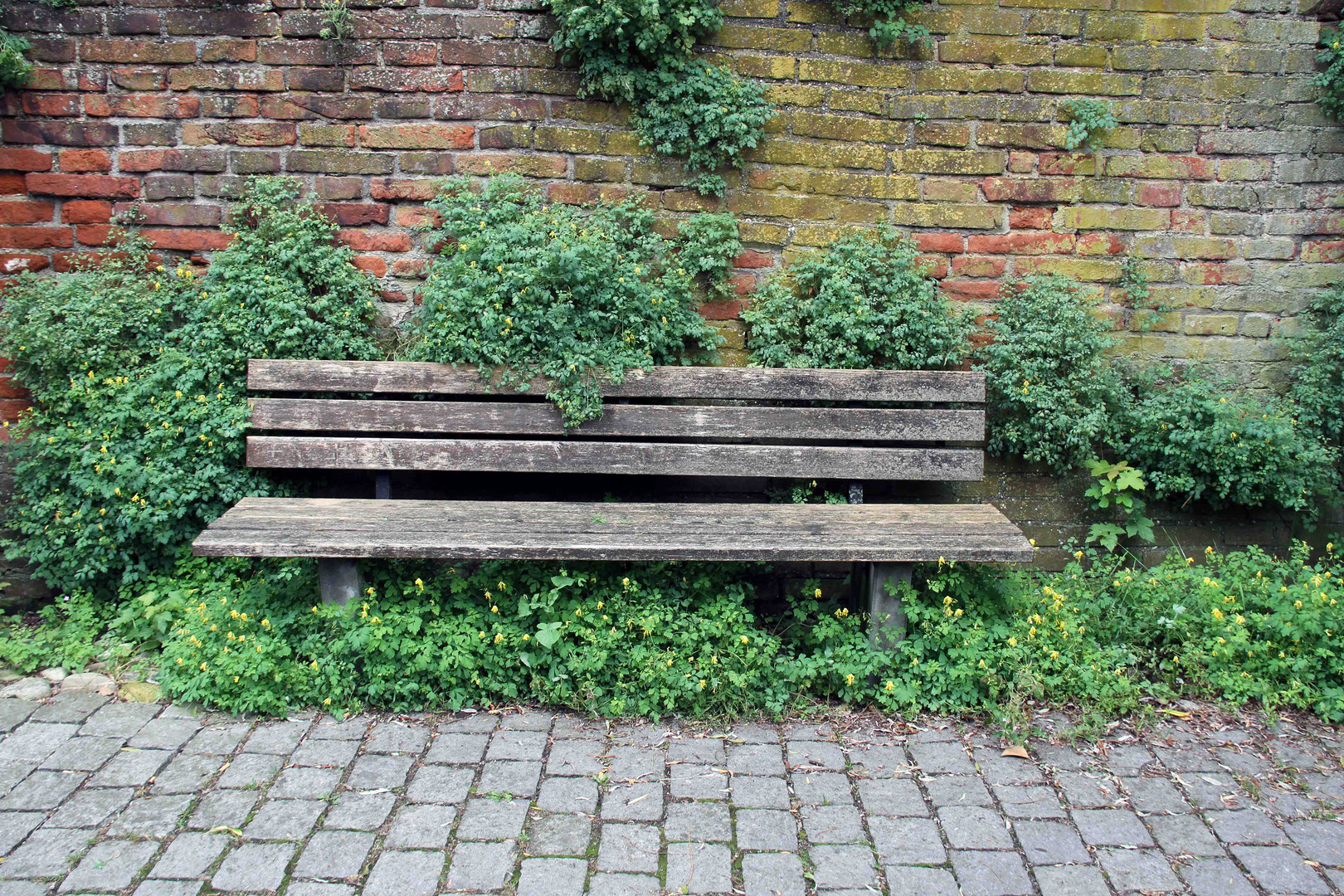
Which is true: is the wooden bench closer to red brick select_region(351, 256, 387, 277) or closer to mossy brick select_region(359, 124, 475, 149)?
red brick select_region(351, 256, 387, 277)

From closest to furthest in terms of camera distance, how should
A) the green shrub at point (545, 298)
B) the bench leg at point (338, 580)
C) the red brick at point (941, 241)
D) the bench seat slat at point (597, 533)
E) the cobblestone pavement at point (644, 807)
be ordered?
the cobblestone pavement at point (644, 807) → the bench seat slat at point (597, 533) → the bench leg at point (338, 580) → the green shrub at point (545, 298) → the red brick at point (941, 241)

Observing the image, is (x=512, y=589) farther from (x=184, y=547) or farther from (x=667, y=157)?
(x=667, y=157)

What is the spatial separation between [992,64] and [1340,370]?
2.04 metres

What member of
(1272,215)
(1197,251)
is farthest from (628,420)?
(1272,215)

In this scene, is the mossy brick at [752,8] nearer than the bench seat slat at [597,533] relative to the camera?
No

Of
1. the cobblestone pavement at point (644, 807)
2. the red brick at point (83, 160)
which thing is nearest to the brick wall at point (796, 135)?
the red brick at point (83, 160)

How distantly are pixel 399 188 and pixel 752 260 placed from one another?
1.57 metres

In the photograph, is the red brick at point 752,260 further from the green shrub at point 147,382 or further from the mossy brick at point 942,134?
the green shrub at point 147,382

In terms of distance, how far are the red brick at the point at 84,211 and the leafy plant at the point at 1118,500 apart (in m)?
4.44

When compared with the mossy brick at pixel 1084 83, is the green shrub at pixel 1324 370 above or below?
below

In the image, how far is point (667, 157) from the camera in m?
3.91

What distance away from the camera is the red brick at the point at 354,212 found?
3.89m

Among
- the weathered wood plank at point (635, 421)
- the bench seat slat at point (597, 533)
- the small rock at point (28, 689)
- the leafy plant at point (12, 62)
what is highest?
the leafy plant at point (12, 62)

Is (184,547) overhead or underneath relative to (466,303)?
underneath
